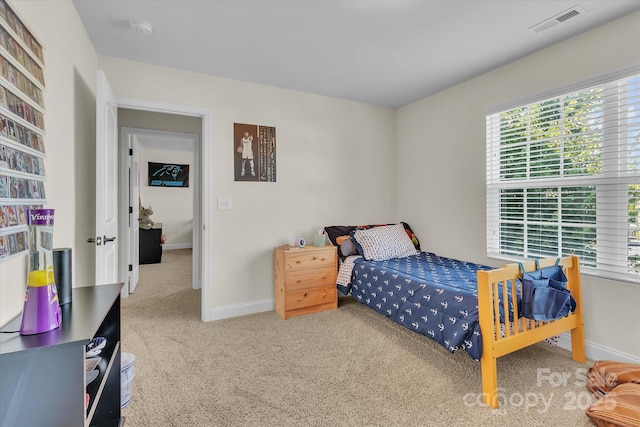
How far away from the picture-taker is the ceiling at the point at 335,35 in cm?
196

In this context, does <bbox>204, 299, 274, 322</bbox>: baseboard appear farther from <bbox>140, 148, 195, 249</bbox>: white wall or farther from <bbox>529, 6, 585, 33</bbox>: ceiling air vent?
<bbox>140, 148, 195, 249</bbox>: white wall

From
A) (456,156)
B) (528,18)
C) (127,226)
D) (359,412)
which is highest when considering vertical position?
(528,18)

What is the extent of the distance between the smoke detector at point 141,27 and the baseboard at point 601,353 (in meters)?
3.82

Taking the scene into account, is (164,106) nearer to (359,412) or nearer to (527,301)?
(359,412)

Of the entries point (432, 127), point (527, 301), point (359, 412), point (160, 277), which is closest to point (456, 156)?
point (432, 127)

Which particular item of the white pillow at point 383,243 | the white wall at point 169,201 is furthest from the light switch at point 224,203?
the white wall at point 169,201

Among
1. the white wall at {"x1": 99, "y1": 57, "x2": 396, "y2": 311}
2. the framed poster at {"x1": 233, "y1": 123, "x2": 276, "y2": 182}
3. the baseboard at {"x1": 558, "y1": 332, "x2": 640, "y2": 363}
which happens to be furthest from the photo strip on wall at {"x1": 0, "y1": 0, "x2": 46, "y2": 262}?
the baseboard at {"x1": 558, "y1": 332, "x2": 640, "y2": 363}

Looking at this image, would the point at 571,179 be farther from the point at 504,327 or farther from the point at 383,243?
the point at 383,243

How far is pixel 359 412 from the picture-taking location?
167 cm

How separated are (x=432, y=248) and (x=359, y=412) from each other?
91.5 inches

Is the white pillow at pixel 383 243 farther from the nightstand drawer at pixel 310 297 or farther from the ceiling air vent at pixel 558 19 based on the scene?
the ceiling air vent at pixel 558 19

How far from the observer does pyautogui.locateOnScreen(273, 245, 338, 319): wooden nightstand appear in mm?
3035

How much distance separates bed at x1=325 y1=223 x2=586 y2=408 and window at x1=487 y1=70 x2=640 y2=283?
28 centimetres

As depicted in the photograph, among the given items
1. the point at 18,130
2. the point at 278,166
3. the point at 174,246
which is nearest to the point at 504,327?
the point at 278,166
